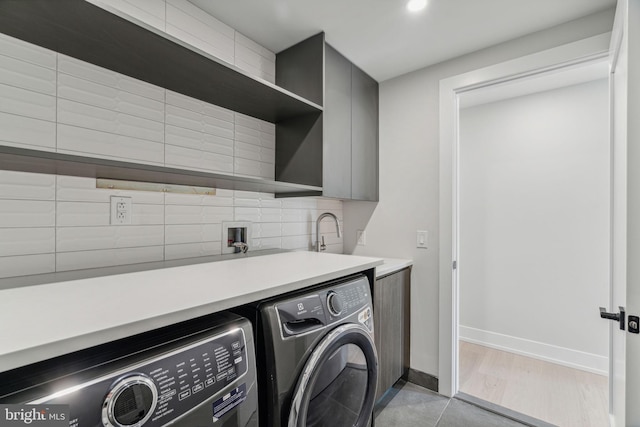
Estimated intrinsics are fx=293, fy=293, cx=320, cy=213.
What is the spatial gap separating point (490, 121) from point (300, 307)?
9.20 ft

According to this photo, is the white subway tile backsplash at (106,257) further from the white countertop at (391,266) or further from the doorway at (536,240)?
the doorway at (536,240)

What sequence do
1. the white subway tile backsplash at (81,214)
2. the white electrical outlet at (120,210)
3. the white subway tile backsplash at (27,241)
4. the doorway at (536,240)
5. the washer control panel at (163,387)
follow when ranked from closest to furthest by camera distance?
the washer control panel at (163,387), the white subway tile backsplash at (27,241), the white subway tile backsplash at (81,214), the white electrical outlet at (120,210), the doorway at (536,240)

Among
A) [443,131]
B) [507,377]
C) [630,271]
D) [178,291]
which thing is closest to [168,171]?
[178,291]

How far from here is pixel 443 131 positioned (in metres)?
2.02

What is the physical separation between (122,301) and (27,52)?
101 cm

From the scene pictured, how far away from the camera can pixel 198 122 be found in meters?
1.54

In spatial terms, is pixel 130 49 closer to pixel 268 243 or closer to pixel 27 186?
pixel 27 186

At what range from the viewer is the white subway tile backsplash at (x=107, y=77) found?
1134 mm

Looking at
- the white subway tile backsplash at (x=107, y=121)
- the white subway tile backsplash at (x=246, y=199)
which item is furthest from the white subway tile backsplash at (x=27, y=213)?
the white subway tile backsplash at (x=246, y=199)

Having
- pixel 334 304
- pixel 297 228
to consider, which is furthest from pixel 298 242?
pixel 334 304

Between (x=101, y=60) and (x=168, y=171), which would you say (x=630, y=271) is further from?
(x=101, y=60)

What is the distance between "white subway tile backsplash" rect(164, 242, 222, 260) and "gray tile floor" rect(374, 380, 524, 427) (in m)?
1.38

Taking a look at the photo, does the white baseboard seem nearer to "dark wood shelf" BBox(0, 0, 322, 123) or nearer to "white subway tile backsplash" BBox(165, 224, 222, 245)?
"white subway tile backsplash" BBox(165, 224, 222, 245)

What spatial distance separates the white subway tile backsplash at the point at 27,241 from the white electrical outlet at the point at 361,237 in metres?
1.91
